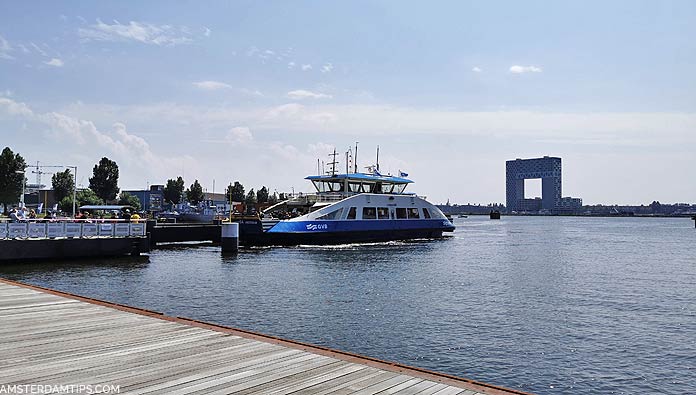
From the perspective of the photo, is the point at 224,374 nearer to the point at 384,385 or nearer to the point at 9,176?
the point at 384,385

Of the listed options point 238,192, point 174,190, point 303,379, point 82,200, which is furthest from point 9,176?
point 303,379

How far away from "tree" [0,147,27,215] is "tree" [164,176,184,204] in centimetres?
4953

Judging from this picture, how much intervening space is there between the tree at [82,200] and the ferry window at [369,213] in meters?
69.6

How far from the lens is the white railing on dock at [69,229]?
101 ft

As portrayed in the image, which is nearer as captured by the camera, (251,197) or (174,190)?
(174,190)

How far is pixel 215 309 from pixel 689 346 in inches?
574

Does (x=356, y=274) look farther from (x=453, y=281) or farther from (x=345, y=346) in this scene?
(x=345, y=346)

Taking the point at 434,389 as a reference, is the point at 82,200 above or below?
above

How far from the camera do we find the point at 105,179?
4395 inches

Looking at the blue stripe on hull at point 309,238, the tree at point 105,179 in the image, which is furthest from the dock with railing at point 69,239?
the tree at point 105,179

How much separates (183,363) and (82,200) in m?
113

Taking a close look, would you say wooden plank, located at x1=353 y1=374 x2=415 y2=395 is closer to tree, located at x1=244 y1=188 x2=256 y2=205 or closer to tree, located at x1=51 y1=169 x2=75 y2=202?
tree, located at x1=51 y1=169 x2=75 y2=202

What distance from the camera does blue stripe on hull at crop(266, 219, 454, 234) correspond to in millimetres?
48812

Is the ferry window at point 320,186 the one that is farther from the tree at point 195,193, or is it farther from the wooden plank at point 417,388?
the tree at point 195,193
